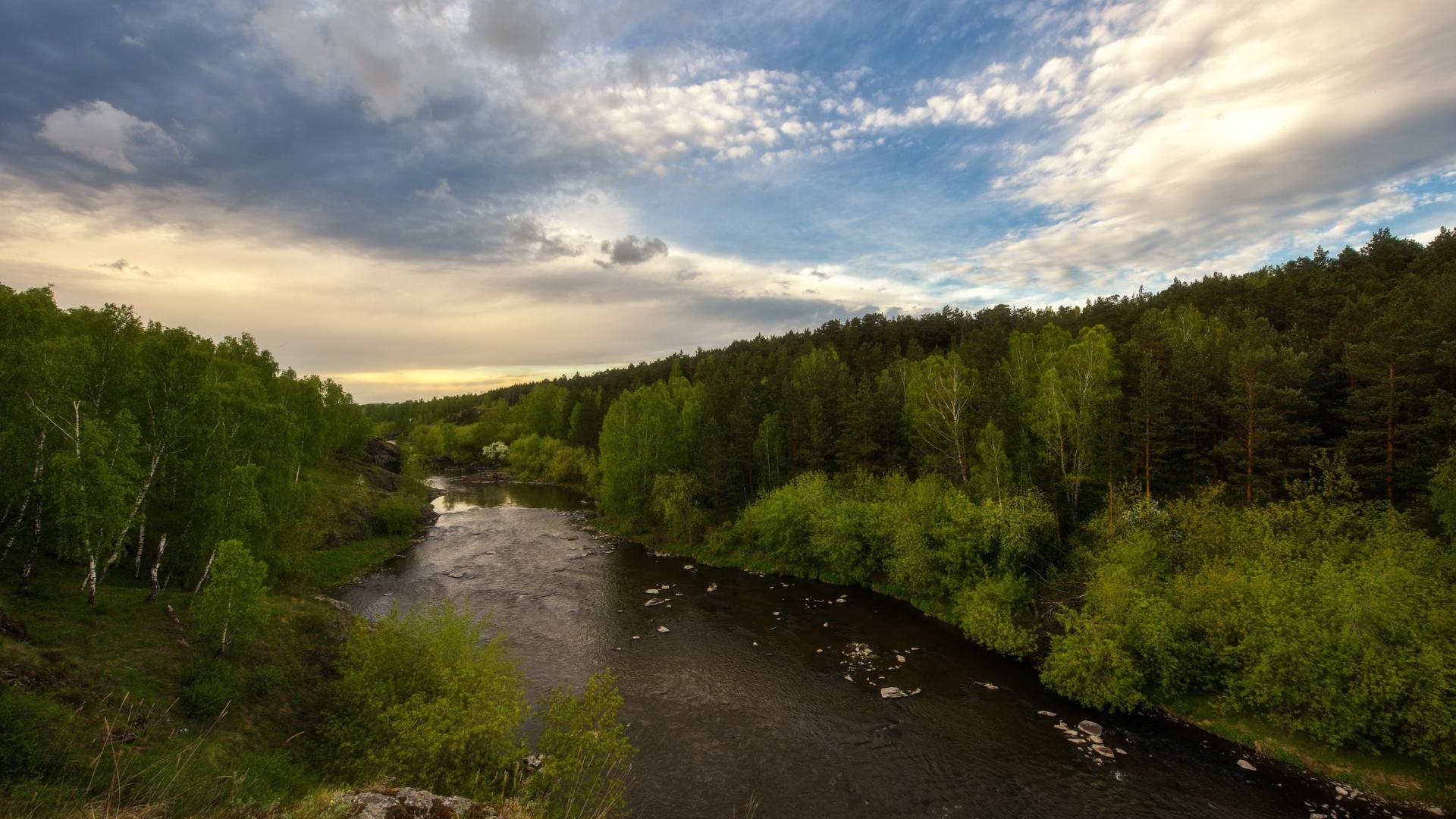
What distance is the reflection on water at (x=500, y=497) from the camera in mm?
80062

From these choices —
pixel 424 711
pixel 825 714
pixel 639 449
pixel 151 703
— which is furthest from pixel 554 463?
pixel 424 711

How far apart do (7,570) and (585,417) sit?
80.3 metres

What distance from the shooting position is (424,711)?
54.5ft

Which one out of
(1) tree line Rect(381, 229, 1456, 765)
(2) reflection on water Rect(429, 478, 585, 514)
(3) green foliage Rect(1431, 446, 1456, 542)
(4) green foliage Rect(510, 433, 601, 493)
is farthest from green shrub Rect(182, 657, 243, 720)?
(4) green foliage Rect(510, 433, 601, 493)

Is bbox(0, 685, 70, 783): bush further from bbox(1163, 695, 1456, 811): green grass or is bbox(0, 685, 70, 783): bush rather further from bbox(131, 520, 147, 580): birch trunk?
bbox(1163, 695, 1456, 811): green grass

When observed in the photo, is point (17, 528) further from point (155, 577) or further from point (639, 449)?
point (639, 449)

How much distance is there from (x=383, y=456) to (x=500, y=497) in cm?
3230

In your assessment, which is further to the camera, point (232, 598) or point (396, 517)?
point (396, 517)

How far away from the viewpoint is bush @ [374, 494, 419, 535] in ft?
193

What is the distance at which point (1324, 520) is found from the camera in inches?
1050

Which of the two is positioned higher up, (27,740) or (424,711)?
(27,740)

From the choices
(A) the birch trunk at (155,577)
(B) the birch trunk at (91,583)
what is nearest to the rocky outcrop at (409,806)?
(B) the birch trunk at (91,583)

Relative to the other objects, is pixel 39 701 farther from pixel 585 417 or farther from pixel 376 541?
pixel 585 417

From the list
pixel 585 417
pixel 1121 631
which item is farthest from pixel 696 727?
pixel 585 417
